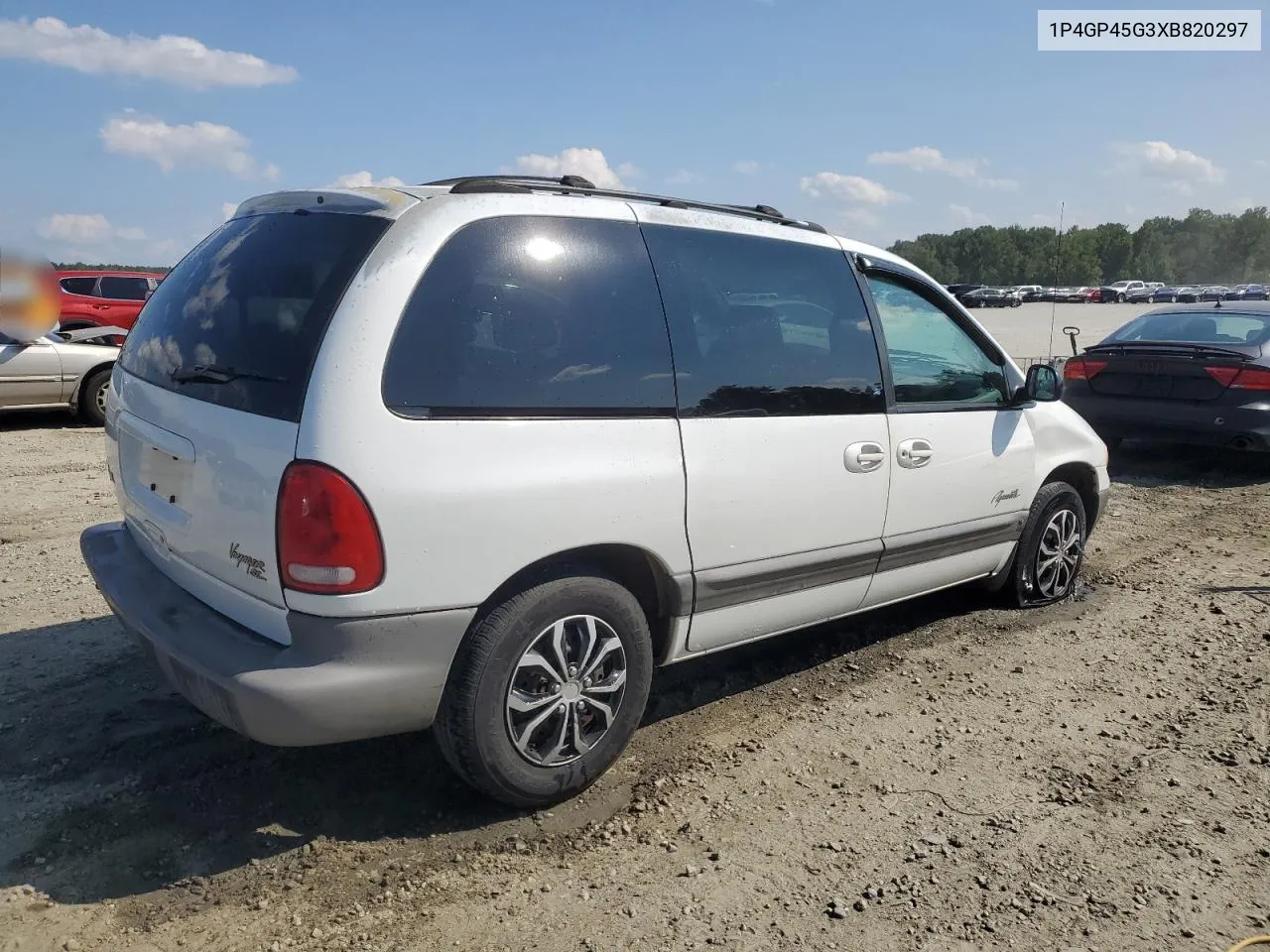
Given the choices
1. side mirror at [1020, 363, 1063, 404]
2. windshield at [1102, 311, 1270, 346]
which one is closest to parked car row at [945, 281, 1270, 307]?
windshield at [1102, 311, 1270, 346]

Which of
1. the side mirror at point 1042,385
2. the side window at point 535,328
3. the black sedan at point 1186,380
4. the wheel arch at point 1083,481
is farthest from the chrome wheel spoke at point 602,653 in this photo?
the black sedan at point 1186,380

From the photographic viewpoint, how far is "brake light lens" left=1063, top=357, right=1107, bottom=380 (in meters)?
8.82

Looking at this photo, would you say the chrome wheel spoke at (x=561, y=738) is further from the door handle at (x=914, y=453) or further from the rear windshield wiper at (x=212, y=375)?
the door handle at (x=914, y=453)

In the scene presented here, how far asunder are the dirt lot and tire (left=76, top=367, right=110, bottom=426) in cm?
703

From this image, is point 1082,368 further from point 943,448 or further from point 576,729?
point 576,729

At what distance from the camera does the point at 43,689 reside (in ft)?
13.0

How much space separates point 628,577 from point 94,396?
9754 mm

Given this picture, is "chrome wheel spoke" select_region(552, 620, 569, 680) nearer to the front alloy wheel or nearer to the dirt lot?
the dirt lot

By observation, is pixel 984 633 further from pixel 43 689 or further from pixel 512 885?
pixel 43 689

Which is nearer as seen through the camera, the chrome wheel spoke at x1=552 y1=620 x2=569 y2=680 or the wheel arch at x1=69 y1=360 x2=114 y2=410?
the chrome wheel spoke at x1=552 y1=620 x2=569 y2=680

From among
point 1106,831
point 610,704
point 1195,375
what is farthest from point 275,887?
point 1195,375

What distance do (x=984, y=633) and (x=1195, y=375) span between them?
15.4ft

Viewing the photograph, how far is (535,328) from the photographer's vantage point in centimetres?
303

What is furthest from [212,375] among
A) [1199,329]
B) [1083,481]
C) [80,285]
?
[80,285]
